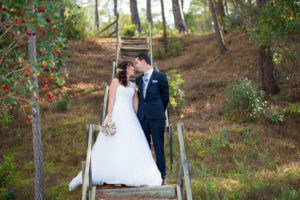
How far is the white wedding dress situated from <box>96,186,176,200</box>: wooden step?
0.22 metres

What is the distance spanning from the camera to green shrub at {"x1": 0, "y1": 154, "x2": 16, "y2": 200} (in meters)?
8.20

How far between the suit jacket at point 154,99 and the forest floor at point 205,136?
2003 millimetres

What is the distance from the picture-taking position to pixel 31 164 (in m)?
10.2

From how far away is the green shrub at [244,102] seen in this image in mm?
11438

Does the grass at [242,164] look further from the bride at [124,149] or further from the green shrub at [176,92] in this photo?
the green shrub at [176,92]

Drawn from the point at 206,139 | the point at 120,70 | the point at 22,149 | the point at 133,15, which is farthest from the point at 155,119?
the point at 133,15

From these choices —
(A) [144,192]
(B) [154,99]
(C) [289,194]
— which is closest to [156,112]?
(B) [154,99]

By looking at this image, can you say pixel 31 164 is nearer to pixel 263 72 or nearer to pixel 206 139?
pixel 206 139

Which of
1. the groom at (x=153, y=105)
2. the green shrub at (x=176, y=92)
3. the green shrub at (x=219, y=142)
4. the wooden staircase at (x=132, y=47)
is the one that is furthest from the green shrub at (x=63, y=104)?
the groom at (x=153, y=105)

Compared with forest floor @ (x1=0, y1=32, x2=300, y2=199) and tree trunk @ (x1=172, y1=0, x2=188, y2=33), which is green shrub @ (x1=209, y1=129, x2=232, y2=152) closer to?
forest floor @ (x1=0, y1=32, x2=300, y2=199)

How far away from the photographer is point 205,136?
34.8 ft

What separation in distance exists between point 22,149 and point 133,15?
16.5m

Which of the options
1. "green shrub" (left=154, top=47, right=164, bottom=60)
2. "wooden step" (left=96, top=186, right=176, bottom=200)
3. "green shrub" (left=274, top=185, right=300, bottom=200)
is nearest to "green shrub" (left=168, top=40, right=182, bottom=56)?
"green shrub" (left=154, top=47, right=164, bottom=60)

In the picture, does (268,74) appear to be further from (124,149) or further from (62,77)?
(124,149)
